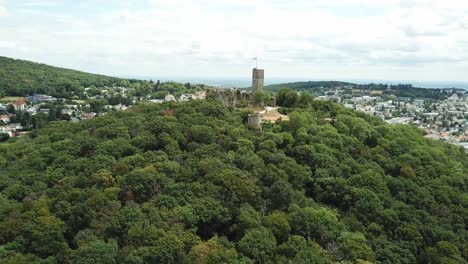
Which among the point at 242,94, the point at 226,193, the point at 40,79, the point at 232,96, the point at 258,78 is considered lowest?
the point at 226,193

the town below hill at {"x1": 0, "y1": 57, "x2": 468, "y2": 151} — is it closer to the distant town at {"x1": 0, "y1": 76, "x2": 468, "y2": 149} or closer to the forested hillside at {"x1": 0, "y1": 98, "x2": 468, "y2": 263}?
the distant town at {"x1": 0, "y1": 76, "x2": 468, "y2": 149}

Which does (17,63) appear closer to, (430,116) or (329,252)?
(430,116)

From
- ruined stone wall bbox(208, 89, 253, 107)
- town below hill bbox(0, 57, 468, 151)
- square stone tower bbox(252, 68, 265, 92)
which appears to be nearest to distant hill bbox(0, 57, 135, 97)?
town below hill bbox(0, 57, 468, 151)

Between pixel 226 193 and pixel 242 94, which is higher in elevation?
pixel 242 94

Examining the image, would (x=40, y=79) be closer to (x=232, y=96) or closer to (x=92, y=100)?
(x=92, y=100)

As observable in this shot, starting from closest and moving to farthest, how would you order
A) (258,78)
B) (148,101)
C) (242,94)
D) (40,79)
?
1. (258,78)
2. (242,94)
3. (148,101)
4. (40,79)

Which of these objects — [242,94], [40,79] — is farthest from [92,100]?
[242,94]

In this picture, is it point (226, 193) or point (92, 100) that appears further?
point (92, 100)
